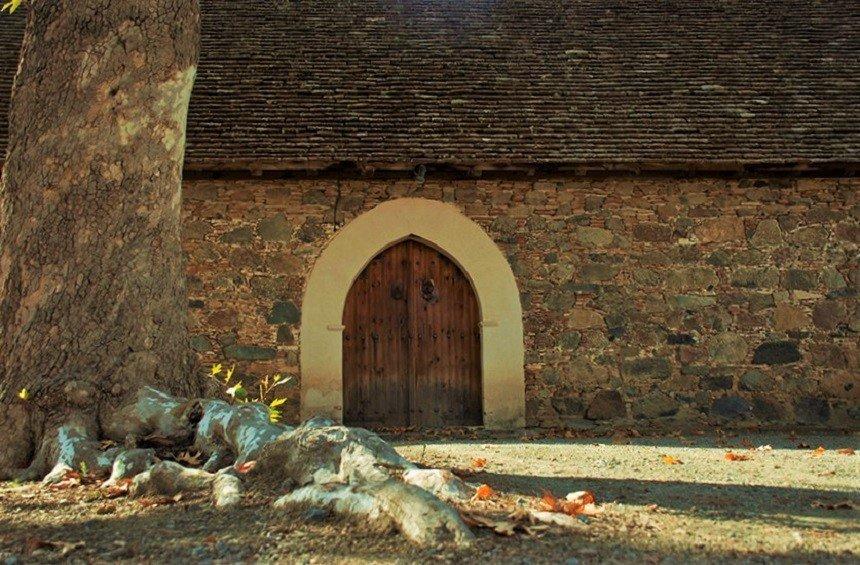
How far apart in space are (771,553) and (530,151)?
547cm

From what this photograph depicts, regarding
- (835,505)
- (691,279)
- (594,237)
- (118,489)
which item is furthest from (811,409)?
(118,489)

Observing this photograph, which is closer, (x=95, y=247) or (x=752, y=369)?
(x=95, y=247)

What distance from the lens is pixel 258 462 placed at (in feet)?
12.5

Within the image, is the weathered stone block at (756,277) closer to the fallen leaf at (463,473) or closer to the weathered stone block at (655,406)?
the weathered stone block at (655,406)

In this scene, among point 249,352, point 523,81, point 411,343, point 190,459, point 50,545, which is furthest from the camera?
point 523,81

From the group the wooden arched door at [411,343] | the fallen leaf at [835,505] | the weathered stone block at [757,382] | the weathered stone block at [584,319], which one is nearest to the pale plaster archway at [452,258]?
the wooden arched door at [411,343]

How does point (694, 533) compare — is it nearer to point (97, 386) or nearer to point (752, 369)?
point (97, 386)

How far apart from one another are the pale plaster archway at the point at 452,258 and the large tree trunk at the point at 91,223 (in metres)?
3.36

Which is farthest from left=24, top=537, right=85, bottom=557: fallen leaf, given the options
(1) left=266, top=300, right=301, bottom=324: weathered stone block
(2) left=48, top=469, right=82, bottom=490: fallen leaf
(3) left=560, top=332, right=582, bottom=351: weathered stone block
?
(3) left=560, top=332, right=582, bottom=351: weathered stone block

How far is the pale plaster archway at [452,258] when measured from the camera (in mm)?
8023

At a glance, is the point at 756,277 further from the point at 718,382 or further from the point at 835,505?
the point at 835,505

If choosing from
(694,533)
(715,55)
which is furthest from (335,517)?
(715,55)

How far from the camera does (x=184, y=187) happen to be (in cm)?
812

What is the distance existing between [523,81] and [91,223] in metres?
5.68
